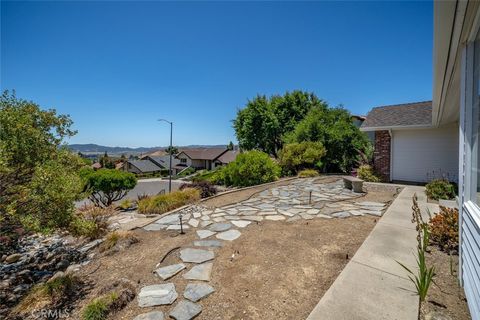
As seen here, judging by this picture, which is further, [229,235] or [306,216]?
[306,216]

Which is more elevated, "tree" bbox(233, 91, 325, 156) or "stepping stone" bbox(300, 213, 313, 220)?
"tree" bbox(233, 91, 325, 156)

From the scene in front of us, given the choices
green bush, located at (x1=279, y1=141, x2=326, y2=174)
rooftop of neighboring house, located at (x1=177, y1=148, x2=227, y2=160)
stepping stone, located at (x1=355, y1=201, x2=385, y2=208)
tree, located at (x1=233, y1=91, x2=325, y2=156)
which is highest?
tree, located at (x1=233, y1=91, x2=325, y2=156)

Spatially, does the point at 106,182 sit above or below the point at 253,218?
above

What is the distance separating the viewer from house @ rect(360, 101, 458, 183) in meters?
8.77

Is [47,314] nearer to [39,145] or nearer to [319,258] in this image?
[39,145]

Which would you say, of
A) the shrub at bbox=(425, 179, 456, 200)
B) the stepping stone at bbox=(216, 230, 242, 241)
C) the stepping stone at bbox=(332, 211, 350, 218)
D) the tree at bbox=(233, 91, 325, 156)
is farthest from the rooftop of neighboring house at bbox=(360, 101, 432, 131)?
the stepping stone at bbox=(216, 230, 242, 241)

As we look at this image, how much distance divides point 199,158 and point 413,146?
44.6 m

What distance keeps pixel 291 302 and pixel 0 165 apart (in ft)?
11.9

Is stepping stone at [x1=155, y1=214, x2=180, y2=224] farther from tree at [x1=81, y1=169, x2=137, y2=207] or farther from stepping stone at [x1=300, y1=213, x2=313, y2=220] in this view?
tree at [x1=81, y1=169, x2=137, y2=207]

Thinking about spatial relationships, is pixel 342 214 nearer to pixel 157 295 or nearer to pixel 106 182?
pixel 157 295

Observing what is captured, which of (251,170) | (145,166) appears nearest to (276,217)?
(251,170)

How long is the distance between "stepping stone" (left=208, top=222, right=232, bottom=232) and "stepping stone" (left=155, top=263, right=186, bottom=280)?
1415 mm

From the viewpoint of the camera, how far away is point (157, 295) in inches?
94.3

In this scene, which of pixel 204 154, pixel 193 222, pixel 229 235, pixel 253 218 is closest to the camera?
pixel 229 235
